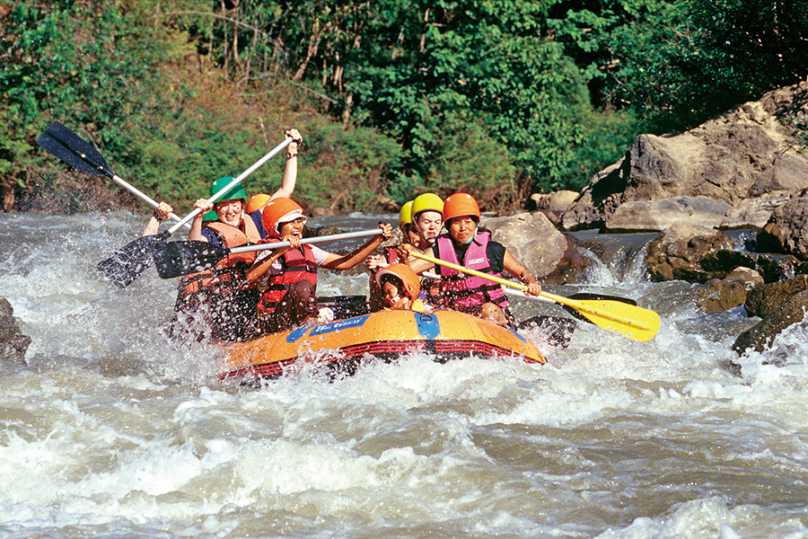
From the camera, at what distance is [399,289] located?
5.14 metres

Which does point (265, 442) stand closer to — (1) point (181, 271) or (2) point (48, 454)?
(2) point (48, 454)

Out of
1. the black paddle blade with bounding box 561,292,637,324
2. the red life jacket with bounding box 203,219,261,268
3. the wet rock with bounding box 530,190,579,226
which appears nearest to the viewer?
the red life jacket with bounding box 203,219,261,268

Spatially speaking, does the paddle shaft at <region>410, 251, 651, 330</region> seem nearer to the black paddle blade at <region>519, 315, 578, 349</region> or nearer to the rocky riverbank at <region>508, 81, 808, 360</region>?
the black paddle blade at <region>519, 315, 578, 349</region>

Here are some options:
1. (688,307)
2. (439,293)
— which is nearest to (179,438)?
(439,293)

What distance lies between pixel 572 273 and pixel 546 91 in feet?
29.2

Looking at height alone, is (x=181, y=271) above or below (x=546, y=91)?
below

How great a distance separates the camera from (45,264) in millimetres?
8875

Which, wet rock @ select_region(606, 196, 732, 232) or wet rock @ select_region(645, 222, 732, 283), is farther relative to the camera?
wet rock @ select_region(606, 196, 732, 232)

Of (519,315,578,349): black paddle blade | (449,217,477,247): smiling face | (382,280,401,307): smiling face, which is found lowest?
(519,315,578,349): black paddle blade

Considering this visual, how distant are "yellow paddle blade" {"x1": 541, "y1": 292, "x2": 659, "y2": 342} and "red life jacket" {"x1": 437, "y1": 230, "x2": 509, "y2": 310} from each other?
539 mm

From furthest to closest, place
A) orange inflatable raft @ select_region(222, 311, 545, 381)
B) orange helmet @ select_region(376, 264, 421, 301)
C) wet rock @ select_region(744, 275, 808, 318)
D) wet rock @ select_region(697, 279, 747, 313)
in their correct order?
wet rock @ select_region(697, 279, 747, 313)
wet rock @ select_region(744, 275, 808, 318)
orange helmet @ select_region(376, 264, 421, 301)
orange inflatable raft @ select_region(222, 311, 545, 381)

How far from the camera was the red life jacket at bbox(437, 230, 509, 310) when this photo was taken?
5684 mm

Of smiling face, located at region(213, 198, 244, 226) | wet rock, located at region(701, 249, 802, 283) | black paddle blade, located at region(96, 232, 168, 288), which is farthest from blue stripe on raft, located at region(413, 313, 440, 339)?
wet rock, located at region(701, 249, 802, 283)

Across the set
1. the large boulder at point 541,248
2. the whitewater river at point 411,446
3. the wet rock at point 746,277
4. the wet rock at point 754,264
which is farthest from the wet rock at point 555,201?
the whitewater river at point 411,446
